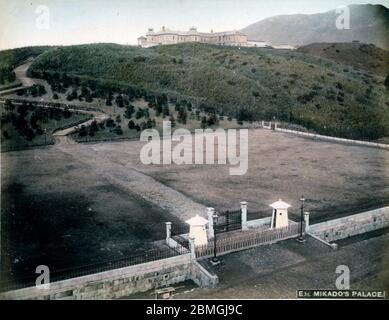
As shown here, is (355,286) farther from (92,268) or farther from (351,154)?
(351,154)

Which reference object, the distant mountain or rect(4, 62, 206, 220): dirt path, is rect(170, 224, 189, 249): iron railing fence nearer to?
rect(4, 62, 206, 220): dirt path

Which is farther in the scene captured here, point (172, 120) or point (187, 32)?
point (187, 32)

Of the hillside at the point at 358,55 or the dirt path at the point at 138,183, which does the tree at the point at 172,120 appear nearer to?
the dirt path at the point at 138,183

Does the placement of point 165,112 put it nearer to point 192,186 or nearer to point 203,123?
point 203,123

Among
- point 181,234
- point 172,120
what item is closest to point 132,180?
point 181,234

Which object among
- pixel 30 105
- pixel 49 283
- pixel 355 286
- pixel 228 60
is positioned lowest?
pixel 355 286
